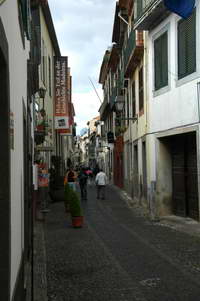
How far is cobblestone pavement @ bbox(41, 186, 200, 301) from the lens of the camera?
7090mm

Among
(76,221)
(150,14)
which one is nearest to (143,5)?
(150,14)

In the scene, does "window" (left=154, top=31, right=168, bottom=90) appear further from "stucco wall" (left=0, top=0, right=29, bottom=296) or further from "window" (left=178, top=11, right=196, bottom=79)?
"stucco wall" (left=0, top=0, right=29, bottom=296)

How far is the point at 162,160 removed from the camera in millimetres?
17328

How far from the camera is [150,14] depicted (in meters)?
16.3

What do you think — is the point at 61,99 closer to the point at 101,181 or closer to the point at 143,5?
the point at 101,181

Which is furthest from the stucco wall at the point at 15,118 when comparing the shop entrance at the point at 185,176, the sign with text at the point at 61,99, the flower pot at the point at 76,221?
the sign with text at the point at 61,99

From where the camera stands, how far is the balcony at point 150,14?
15856 millimetres

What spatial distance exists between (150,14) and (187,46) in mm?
2434

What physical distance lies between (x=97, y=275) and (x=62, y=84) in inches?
838

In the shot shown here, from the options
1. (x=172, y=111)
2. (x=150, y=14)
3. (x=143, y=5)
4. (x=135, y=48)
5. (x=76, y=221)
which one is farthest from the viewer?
(x=135, y=48)

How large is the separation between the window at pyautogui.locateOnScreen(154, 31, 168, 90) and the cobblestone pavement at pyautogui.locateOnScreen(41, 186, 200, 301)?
4607 mm

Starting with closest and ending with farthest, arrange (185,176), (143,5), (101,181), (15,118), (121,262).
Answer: (15,118)
(121,262)
(185,176)
(143,5)
(101,181)

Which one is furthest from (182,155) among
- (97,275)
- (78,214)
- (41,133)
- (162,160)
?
(97,275)

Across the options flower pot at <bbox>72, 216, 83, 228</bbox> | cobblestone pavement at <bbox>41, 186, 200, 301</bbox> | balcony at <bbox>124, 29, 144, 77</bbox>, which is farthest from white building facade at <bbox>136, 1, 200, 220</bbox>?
flower pot at <bbox>72, 216, 83, 228</bbox>
